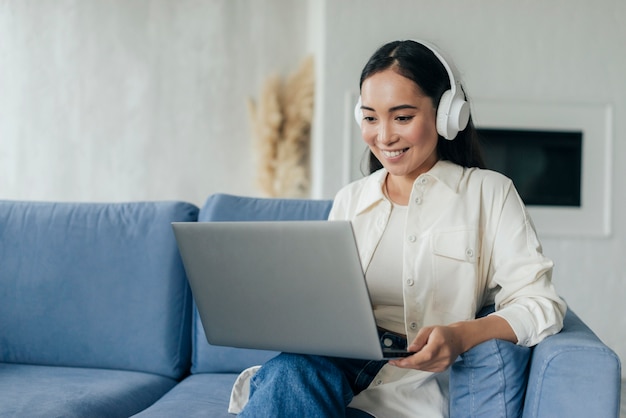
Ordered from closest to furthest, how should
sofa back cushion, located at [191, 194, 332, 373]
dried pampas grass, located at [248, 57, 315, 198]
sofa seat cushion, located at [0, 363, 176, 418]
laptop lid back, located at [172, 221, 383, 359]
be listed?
laptop lid back, located at [172, 221, 383, 359] < sofa seat cushion, located at [0, 363, 176, 418] < sofa back cushion, located at [191, 194, 332, 373] < dried pampas grass, located at [248, 57, 315, 198]

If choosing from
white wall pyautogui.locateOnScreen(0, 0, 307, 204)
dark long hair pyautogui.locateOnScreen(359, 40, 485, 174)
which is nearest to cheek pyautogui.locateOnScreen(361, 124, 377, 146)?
dark long hair pyautogui.locateOnScreen(359, 40, 485, 174)

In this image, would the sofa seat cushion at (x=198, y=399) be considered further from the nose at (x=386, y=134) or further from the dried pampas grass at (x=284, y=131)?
the dried pampas grass at (x=284, y=131)

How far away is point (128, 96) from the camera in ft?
13.8

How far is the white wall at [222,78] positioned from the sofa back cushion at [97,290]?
6.09 ft

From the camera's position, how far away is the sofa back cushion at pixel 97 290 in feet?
6.64

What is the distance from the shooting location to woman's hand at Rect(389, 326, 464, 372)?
3.96ft

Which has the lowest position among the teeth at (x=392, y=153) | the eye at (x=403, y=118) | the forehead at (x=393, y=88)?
the teeth at (x=392, y=153)

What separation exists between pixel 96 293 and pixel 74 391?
38 centimetres

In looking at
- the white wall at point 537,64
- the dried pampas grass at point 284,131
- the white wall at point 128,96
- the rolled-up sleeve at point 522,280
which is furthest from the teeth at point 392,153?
the white wall at point 128,96

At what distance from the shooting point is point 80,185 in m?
4.18

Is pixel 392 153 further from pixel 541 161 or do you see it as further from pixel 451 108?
pixel 541 161

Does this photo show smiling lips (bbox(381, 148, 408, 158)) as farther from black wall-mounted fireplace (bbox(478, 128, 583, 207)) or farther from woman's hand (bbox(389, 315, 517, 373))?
black wall-mounted fireplace (bbox(478, 128, 583, 207))

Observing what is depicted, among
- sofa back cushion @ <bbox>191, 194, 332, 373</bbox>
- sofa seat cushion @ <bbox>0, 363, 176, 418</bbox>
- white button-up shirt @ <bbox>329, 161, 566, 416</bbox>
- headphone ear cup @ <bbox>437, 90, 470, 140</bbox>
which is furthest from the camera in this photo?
sofa back cushion @ <bbox>191, 194, 332, 373</bbox>

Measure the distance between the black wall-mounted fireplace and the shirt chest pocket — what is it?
2513 mm
